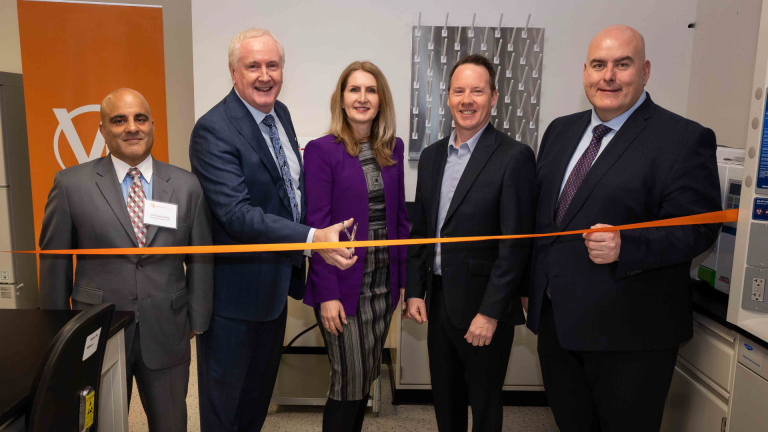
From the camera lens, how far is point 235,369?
190 cm

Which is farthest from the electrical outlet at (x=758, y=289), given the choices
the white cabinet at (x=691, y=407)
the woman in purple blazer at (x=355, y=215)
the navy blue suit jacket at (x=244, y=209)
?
the navy blue suit jacket at (x=244, y=209)

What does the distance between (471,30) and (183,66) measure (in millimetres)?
2479

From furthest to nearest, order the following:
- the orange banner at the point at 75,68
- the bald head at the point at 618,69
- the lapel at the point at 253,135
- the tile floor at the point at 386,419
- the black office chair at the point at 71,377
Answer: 1. the orange banner at the point at 75,68
2. the tile floor at the point at 386,419
3. the lapel at the point at 253,135
4. the bald head at the point at 618,69
5. the black office chair at the point at 71,377

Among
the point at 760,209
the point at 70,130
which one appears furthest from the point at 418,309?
the point at 70,130

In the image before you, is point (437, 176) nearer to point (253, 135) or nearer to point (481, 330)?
point (481, 330)

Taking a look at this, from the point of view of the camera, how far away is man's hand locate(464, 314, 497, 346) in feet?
5.68

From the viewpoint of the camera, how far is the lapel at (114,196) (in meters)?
1.68

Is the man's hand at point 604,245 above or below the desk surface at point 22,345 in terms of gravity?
above

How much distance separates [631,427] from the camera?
1.64 metres

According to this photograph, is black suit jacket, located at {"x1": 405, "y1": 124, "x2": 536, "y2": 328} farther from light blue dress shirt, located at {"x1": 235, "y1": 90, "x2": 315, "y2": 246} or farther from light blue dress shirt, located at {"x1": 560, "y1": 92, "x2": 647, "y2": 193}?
light blue dress shirt, located at {"x1": 235, "y1": 90, "x2": 315, "y2": 246}

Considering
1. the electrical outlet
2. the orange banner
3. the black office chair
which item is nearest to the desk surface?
the black office chair

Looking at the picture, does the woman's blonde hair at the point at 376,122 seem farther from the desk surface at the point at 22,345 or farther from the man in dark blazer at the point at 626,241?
the desk surface at the point at 22,345

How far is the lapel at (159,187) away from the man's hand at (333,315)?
0.63 meters

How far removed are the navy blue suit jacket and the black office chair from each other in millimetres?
613
